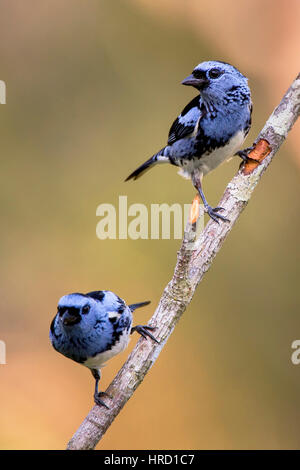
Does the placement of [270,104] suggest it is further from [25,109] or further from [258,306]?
[25,109]

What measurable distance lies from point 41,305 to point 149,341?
12.8ft

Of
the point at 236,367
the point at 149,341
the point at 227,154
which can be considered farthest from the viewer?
the point at 236,367

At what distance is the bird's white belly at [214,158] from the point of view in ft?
12.6

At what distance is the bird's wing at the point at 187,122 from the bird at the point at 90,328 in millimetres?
1155

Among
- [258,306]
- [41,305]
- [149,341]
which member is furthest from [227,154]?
[41,305]

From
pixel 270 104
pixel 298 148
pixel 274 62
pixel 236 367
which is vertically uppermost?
pixel 274 62

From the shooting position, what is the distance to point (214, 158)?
13.0 feet

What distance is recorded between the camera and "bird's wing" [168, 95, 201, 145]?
393 centimetres

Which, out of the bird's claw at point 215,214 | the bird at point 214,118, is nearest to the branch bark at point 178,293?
the bird's claw at point 215,214

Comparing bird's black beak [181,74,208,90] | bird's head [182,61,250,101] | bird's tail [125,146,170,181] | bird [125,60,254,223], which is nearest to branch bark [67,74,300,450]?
bird [125,60,254,223]

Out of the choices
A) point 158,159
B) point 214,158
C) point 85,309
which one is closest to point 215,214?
point 214,158

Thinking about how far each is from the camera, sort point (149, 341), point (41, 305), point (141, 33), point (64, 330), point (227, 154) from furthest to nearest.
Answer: point (141, 33), point (41, 305), point (227, 154), point (64, 330), point (149, 341)

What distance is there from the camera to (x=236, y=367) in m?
6.46

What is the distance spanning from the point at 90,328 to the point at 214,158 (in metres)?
1.32
